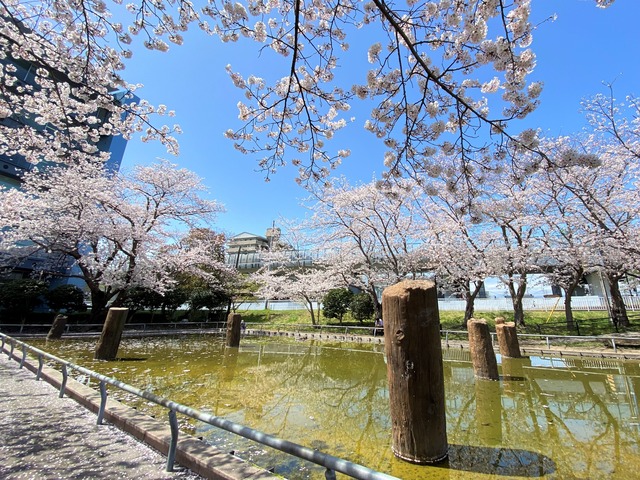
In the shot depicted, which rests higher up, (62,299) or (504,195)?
(504,195)

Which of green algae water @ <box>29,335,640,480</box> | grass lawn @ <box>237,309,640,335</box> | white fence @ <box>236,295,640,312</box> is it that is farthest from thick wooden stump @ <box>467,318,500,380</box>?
white fence @ <box>236,295,640,312</box>

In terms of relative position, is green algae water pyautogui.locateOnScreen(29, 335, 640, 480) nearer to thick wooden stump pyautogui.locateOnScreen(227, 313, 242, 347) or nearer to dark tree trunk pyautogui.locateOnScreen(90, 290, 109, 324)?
thick wooden stump pyautogui.locateOnScreen(227, 313, 242, 347)

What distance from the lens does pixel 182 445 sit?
10.4ft

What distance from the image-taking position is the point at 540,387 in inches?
292

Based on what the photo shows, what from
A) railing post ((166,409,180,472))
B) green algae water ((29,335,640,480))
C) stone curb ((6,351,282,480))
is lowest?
green algae water ((29,335,640,480))

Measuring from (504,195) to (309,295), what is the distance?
1391 cm

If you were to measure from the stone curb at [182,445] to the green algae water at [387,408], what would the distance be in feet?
3.30

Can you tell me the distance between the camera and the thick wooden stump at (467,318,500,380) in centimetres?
812

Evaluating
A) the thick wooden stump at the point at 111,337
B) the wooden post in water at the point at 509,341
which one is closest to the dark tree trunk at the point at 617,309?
the wooden post in water at the point at 509,341

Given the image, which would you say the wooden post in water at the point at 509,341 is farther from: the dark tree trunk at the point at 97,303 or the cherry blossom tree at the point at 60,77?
the dark tree trunk at the point at 97,303

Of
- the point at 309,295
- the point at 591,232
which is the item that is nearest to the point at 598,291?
A: the point at 591,232

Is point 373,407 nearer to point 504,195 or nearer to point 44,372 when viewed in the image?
point 44,372

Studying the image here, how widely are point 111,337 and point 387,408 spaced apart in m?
8.86

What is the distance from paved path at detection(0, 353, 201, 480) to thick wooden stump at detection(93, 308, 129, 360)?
5.38 meters
